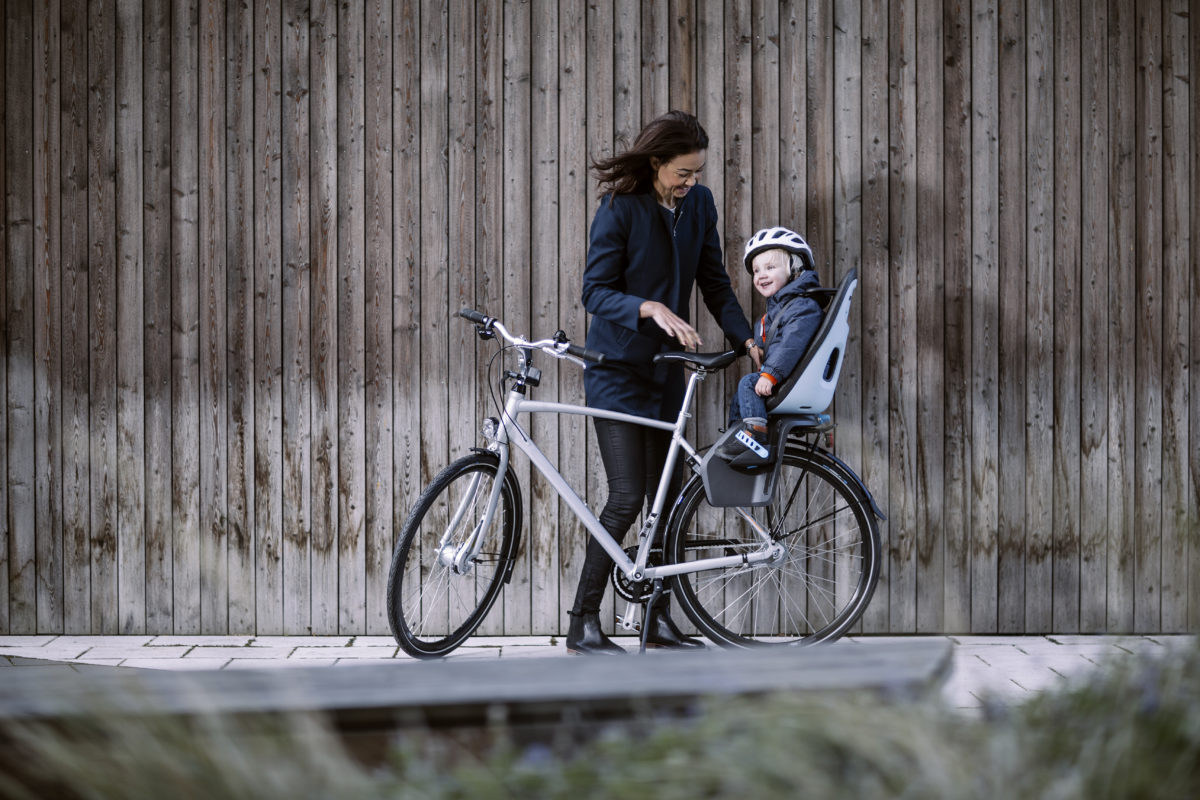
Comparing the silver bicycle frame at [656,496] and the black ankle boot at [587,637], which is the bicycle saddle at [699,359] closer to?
the silver bicycle frame at [656,496]

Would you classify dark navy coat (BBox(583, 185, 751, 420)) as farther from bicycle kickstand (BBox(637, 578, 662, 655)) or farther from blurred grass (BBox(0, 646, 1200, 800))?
blurred grass (BBox(0, 646, 1200, 800))

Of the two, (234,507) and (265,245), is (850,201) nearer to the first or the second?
(265,245)

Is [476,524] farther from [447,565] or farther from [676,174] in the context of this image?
[676,174]

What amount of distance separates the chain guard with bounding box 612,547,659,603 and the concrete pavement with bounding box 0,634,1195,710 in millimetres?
314

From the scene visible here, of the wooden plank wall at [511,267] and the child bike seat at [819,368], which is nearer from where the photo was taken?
the child bike seat at [819,368]

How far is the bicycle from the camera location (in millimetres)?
3254

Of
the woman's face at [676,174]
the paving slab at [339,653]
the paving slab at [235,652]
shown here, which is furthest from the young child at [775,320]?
the paving slab at [235,652]

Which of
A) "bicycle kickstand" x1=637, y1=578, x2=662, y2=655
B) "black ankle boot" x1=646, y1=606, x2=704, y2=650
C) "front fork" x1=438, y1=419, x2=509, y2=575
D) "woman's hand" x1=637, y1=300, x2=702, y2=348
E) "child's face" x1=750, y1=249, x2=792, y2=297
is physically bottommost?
"black ankle boot" x1=646, y1=606, x2=704, y2=650

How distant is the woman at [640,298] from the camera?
129 inches

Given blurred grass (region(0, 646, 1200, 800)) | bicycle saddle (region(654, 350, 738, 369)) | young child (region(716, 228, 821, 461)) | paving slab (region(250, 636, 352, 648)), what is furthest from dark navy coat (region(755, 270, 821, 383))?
blurred grass (region(0, 646, 1200, 800))

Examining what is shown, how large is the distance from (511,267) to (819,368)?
1.30 metres

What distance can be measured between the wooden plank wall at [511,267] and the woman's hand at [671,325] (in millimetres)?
710

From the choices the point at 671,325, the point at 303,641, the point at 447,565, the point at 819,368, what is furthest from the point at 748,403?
the point at 303,641

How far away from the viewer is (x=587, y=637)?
11.0 feet
